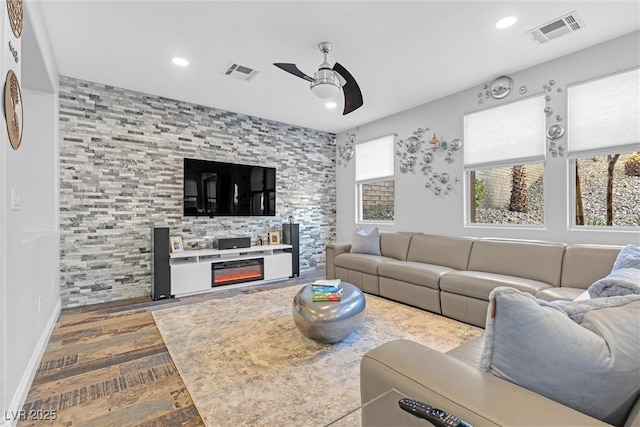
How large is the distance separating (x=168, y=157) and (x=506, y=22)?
13.7 ft

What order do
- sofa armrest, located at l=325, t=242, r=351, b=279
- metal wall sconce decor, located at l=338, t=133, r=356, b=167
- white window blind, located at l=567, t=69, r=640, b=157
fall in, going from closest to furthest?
white window blind, located at l=567, t=69, r=640, b=157 → sofa armrest, located at l=325, t=242, r=351, b=279 → metal wall sconce decor, located at l=338, t=133, r=356, b=167

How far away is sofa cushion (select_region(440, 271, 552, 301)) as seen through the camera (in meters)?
2.78

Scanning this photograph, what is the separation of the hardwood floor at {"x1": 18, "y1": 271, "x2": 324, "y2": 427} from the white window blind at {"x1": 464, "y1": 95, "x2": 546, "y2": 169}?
158 inches

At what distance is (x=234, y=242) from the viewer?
15.4 ft

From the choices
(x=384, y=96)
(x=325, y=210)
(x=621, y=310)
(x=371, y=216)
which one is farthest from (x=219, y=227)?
(x=621, y=310)

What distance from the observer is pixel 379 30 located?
2.74 m

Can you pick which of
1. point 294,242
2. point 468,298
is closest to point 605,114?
point 468,298

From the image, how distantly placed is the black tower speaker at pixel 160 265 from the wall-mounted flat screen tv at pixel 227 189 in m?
0.53

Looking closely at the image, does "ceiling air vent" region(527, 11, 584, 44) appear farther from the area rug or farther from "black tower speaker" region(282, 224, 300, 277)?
"black tower speaker" region(282, 224, 300, 277)

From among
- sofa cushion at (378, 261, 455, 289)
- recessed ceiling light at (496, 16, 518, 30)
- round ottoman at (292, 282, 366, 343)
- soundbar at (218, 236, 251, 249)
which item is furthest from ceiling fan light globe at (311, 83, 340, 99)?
soundbar at (218, 236, 251, 249)

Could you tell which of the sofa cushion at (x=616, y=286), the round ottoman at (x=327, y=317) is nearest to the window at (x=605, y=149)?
the sofa cushion at (x=616, y=286)

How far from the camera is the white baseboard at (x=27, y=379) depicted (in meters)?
1.56

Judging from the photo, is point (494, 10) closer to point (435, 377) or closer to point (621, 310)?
point (621, 310)

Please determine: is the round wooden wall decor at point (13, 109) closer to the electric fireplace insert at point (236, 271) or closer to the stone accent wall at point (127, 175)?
the stone accent wall at point (127, 175)
